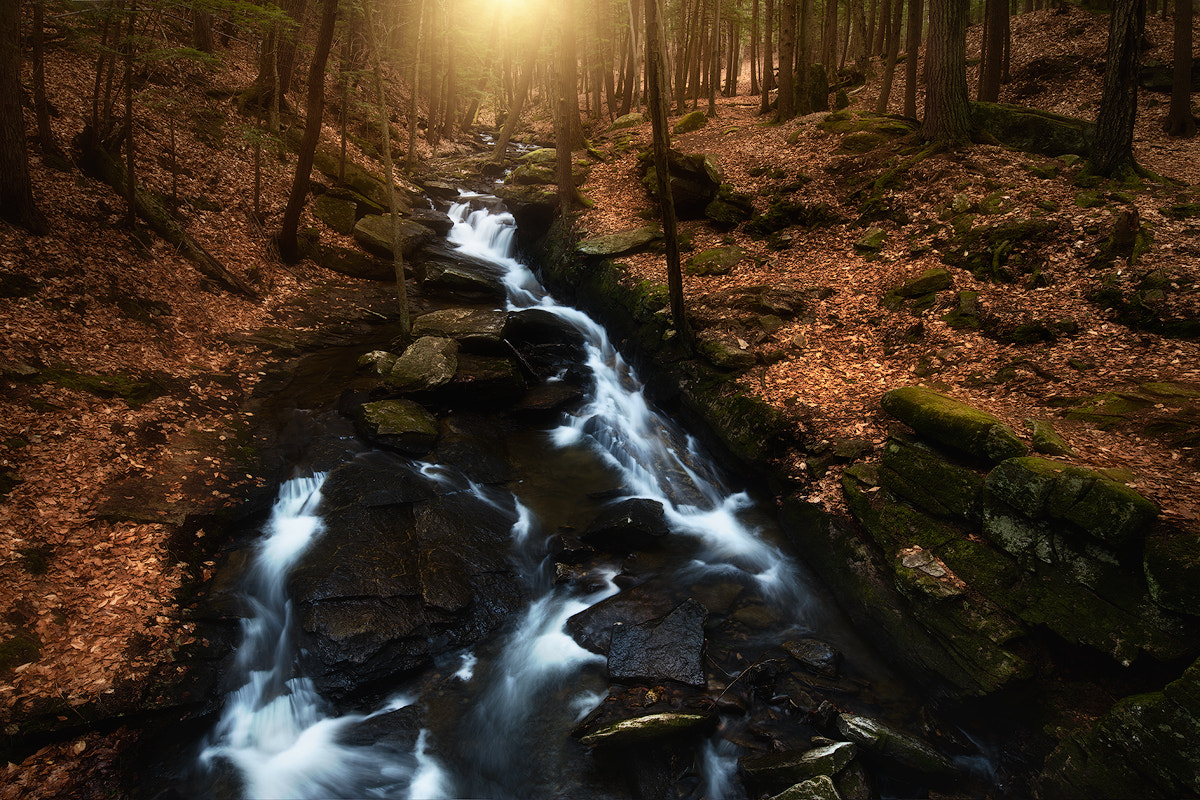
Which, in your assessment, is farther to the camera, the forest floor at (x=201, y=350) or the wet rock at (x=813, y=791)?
the forest floor at (x=201, y=350)

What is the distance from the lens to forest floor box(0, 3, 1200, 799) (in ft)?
18.2

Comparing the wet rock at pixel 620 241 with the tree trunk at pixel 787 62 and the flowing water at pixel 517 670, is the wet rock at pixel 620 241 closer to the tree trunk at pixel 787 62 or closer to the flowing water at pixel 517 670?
the flowing water at pixel 517 670

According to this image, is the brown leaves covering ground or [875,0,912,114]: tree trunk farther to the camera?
[875,0,912,114]: tree trunk

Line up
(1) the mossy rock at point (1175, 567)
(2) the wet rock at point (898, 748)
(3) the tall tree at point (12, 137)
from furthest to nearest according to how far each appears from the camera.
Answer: (3) the tall tree at point (12, 137) → (2) the wet rock at point (898, 748) → (1) the mossy rock at point (1175, 567)

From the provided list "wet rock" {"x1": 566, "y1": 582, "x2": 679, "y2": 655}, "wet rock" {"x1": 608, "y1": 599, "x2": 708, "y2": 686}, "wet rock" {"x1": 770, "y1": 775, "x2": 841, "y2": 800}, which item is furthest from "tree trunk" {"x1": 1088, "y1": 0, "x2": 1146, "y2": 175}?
"wet rock" {"x1": 770, "y1": 775, "x2": 841, "y2": 800}

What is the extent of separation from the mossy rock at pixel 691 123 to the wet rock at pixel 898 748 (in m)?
20.7

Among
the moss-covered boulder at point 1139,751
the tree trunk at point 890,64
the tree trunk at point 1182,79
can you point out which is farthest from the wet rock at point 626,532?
the tree trunk at point 1182,79

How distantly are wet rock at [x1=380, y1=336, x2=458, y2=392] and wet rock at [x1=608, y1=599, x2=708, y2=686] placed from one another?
19.8 feet

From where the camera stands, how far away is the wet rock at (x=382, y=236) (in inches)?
624

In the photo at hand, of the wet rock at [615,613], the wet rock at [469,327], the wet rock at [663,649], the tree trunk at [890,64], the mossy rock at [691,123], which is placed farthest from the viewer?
the mossy rock at [691,123]

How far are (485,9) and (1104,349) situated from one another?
3545cm

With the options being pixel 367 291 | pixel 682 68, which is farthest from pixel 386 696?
pixel 682 68

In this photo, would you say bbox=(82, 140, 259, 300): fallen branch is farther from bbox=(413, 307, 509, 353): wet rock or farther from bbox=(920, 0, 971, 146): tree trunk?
bbox=(920, 0, 971, 146): tree trunk

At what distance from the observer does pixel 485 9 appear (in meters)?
31.8
